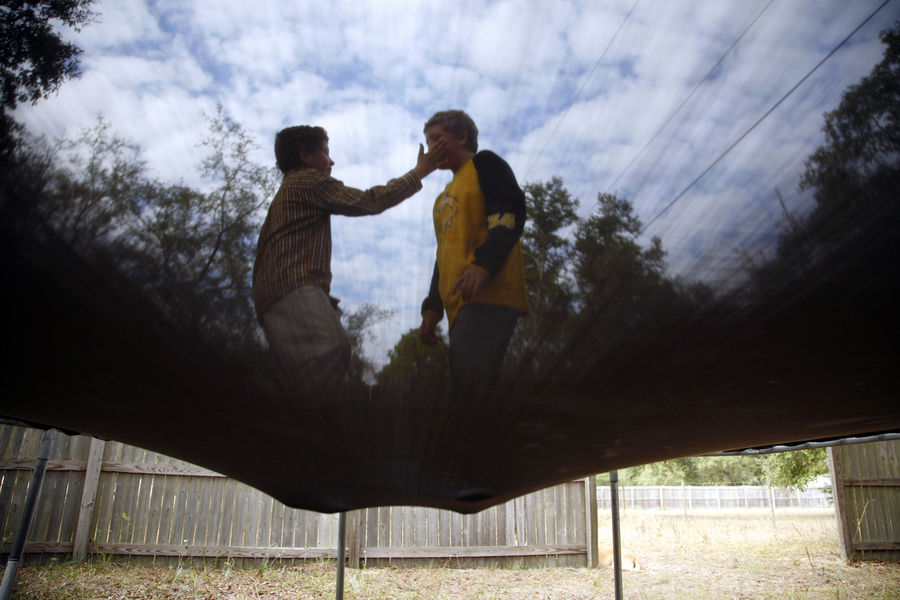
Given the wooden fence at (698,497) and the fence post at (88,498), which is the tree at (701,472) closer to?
the wooden fence at (698,497)

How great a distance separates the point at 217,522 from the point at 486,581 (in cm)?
199

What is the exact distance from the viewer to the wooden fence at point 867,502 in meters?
4.32

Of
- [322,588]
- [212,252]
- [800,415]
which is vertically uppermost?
[212,252]

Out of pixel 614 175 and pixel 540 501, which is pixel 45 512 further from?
pixel 614 175

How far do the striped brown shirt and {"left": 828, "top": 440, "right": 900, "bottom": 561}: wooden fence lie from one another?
5175 mm

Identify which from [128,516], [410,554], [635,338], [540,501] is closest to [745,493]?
[540,501]

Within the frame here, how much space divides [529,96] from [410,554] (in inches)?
154

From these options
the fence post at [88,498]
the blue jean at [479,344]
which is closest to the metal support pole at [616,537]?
the blue jean at [479,344]

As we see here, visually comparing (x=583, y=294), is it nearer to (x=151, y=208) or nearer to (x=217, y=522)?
(x=151, y=208)

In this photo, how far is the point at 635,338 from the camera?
2.66 ft

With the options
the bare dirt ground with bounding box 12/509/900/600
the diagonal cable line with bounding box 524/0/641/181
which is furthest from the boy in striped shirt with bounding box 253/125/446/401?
the bare dirt ground with bounding box 12/509/900/600

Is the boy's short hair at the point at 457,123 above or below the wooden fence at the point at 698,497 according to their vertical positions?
above

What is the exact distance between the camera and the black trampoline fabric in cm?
58

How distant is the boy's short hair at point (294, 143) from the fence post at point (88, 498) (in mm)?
3822
